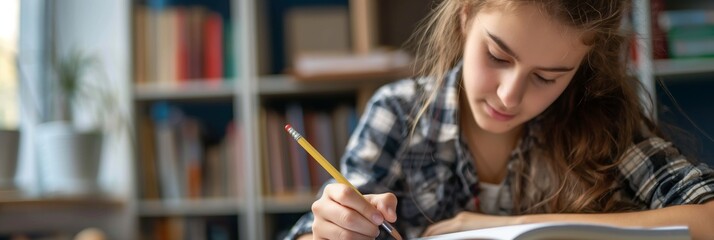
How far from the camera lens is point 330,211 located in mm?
946

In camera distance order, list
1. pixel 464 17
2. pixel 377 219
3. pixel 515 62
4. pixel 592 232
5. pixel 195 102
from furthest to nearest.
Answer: pixel 195 102 < pixel 464 17 < pixel 515 62 < pixel 377 219 < pixel 592 232

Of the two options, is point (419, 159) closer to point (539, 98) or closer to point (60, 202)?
point (539, 98)

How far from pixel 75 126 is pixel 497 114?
1.74 meters

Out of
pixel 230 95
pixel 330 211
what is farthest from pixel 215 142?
pixel 330 211

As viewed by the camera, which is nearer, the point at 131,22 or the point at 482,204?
the point at 482,204

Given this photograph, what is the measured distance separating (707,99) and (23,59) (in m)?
2.30

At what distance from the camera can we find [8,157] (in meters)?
2.22

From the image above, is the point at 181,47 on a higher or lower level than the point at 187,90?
higher

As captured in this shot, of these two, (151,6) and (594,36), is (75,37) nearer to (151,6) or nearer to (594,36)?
(151,6)

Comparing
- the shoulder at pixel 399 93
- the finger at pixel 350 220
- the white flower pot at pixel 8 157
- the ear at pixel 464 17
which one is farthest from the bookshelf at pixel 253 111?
the finger at pixel 350 220

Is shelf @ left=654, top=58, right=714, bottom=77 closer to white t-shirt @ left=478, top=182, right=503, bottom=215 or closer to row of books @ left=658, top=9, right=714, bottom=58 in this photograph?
row of books @ left=658, top=9, right=714, bottom=58

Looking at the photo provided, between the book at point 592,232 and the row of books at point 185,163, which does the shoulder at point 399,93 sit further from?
the row of books at point 185,163

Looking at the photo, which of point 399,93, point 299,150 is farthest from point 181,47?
point 399,93

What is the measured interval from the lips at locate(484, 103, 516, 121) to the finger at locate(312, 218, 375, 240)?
0.27m
